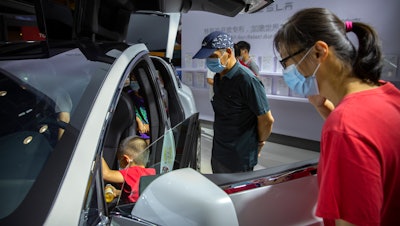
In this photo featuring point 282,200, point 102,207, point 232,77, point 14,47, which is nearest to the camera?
point 102,207

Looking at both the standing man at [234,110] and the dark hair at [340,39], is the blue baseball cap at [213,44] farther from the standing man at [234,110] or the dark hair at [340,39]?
the dark hair at [340,39]

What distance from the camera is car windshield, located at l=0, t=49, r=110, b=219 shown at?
929 millimetres

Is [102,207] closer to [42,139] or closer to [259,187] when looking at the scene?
[42,139]

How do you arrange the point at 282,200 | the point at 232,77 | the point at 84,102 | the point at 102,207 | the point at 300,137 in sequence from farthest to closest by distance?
the point at 300,137 → the point at 232,77 → the point at 282,200 → the point at 84,102 → the point at 102,207

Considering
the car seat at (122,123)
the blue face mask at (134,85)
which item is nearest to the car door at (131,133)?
the car seat at (122,123)

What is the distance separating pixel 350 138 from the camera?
32.1 inches

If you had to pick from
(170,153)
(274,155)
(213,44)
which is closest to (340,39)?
(170,153)

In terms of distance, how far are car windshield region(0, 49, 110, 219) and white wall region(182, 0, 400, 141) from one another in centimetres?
323

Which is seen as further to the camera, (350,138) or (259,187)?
(259,187)

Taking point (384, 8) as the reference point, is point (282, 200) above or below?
below

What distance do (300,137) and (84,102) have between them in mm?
4429

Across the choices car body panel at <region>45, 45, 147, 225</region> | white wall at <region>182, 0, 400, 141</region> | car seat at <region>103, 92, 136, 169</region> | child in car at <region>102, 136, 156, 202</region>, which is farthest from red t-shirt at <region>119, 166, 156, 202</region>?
white wall at <region>182, 0, 400, 141</region>

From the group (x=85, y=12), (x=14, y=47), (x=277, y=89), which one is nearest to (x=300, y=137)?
(x=277, y=89)

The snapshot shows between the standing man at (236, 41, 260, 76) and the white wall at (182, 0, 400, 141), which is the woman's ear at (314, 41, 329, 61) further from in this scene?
the standing man at (236, 41, 260, 76)
